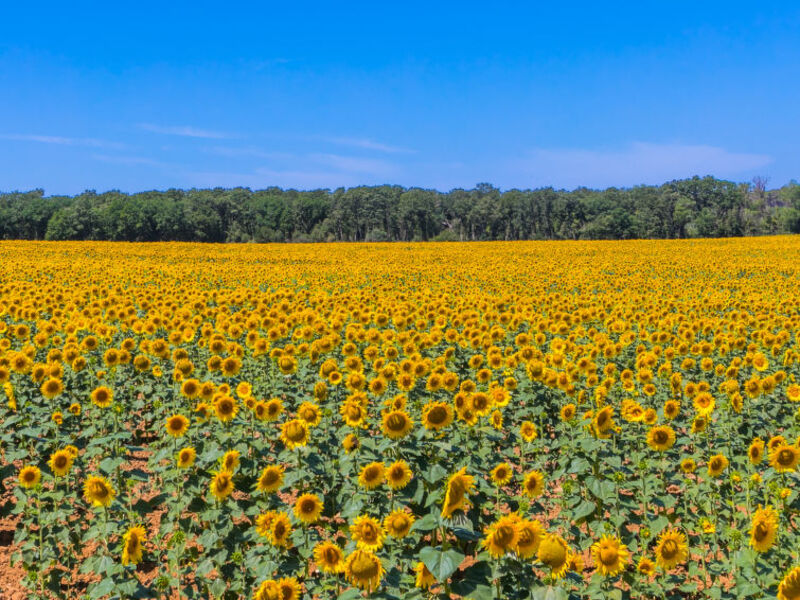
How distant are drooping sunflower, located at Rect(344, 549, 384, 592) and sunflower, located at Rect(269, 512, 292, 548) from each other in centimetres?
96

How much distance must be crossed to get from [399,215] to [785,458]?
12535 cm

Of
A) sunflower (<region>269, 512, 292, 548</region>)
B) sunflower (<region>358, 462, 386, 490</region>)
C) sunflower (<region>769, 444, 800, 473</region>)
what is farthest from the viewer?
sunflower (<region>769, 444, 800, 473</region>)

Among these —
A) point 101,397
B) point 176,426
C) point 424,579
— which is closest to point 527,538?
point 424,579

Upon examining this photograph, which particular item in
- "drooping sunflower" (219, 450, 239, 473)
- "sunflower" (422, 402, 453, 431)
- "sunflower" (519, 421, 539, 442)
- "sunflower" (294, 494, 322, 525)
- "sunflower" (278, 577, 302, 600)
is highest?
"sunflower" (422, 402, 453, 431)

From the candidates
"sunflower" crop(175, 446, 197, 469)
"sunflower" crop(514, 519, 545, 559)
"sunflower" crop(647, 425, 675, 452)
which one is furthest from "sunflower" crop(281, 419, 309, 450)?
"sunflower" crop(647, 425, 675, 452)

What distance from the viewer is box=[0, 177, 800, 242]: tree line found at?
326 ft

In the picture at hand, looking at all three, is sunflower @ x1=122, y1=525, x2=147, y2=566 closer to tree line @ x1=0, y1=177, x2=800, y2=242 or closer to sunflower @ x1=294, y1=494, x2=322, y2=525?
sunflower @ x1=294, y1=494, x2=322, y2=525

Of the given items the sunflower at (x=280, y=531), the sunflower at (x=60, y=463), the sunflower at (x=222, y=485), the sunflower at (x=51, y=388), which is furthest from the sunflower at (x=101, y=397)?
the sunflower at (x=280, y=531)

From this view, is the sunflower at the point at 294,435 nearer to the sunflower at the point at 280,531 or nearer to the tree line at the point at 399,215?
the sunflower at the point at 280,531

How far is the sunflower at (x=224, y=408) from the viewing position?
16.4 ft

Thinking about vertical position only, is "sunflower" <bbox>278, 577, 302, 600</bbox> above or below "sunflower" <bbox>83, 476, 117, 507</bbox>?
below

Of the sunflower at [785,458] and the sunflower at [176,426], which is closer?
the sunflower at [785,458]

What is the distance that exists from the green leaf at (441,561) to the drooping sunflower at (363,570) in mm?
281

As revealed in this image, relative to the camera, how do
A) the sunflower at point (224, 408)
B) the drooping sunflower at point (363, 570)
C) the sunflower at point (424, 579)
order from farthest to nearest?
the sunflower at point (224, 408), the sunflower at point (424, 579), the drooping sunflower at point (363, 570)
